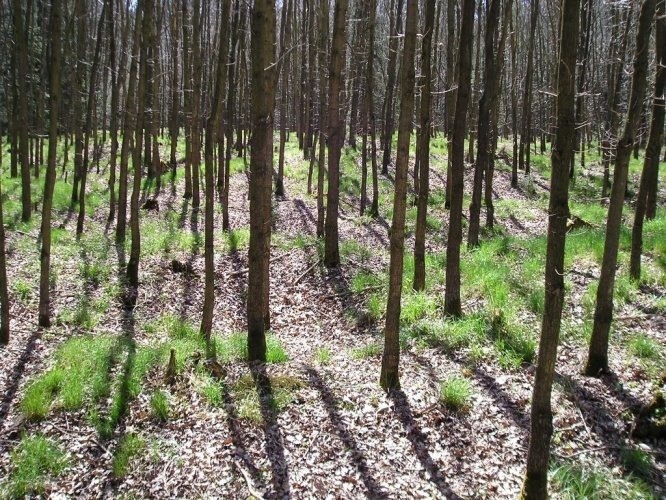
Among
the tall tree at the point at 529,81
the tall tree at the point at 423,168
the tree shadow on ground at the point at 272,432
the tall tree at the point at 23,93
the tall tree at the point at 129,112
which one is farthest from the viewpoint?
the tall tree at the point at 529,81

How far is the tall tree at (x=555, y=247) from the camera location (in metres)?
3.68

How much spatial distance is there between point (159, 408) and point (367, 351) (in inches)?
124

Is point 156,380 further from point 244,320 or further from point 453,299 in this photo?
point 453,299

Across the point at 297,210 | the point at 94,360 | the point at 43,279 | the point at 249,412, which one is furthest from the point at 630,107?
the point at 297,210

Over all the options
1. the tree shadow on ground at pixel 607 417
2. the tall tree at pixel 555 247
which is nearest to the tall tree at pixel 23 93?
the tall tree at pixel 555 247

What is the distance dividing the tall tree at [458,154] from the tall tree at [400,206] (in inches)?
85.9

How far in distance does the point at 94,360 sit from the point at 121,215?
21.6 feet

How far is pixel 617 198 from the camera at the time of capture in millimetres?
5902

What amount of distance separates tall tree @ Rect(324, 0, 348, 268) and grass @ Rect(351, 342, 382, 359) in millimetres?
4227

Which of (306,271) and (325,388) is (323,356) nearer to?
(325,388)

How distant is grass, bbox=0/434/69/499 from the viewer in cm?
498

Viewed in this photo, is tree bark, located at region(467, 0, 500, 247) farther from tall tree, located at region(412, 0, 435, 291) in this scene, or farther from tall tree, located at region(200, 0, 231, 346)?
tall tree, located at region(200, 0, 231, 346)

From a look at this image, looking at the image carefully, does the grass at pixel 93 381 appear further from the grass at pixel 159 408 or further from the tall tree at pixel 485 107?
the tall tree at pixel 485 107

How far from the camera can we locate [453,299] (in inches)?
327
